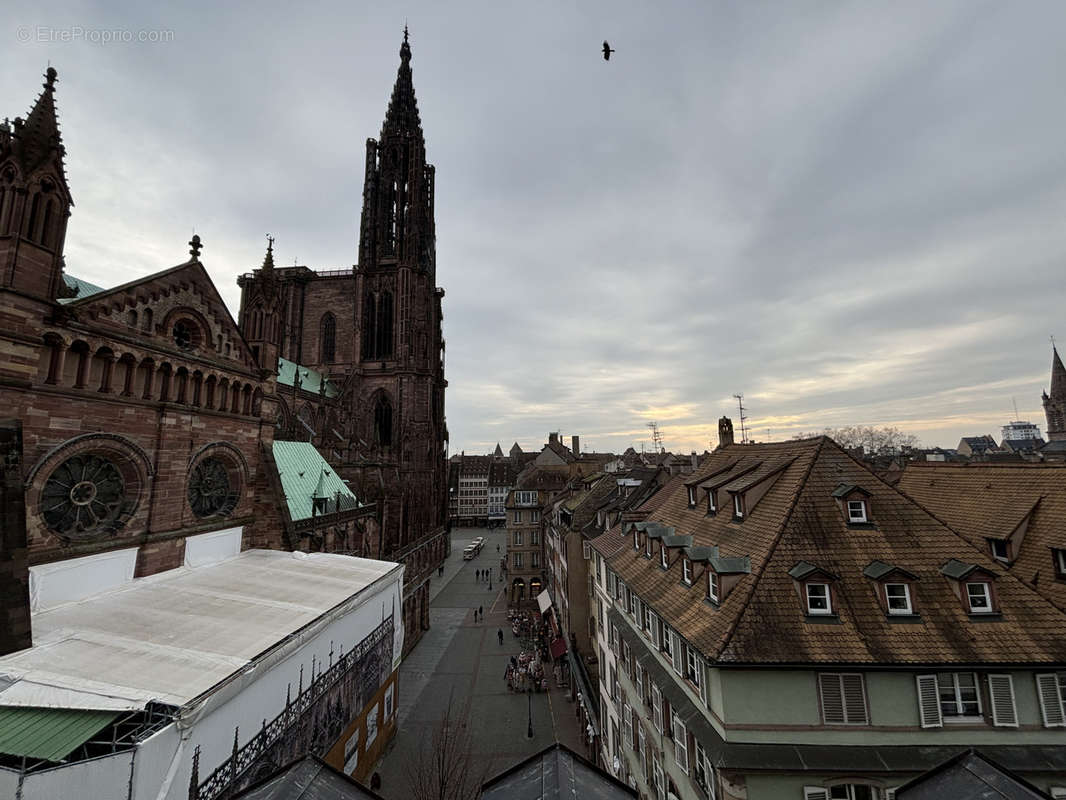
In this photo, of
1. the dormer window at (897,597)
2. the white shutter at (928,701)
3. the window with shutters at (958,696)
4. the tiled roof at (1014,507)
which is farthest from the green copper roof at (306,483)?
the tiled roof at (1014,507)

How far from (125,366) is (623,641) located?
20510 millimetres

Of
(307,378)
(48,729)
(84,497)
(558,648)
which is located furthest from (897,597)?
(307,378)

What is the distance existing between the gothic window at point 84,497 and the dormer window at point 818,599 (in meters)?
20.1

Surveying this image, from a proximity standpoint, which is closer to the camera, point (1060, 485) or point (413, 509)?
point (1060, 485)

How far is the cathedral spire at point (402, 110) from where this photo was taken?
67000 mm

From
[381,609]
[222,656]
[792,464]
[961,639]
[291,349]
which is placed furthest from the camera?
[291,349]

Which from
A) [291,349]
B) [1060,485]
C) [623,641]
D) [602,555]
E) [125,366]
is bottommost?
[623,641]

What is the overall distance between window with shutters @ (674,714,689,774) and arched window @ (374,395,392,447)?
4702 centimetres

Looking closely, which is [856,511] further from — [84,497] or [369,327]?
[369,327]

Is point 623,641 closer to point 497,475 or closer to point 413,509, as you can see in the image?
point 413,509

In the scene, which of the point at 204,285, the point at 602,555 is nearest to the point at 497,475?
the point at 602,555

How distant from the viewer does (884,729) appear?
11016mm

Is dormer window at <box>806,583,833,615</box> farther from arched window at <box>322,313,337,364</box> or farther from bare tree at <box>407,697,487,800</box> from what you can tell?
arched window at <box>322,313,337,364</box>

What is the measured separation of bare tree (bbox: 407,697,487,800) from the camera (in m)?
16.2
